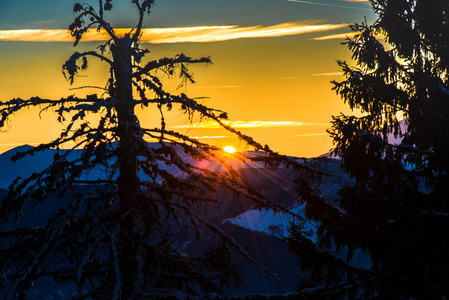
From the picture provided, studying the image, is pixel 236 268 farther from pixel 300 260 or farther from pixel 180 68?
pixel 180 68

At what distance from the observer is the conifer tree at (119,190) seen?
6.54 metres

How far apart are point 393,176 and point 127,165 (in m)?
4.95

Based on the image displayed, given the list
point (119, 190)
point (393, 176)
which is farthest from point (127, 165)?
point (393, 176)

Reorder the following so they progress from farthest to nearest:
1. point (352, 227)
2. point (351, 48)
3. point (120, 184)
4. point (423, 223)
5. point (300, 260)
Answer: point (351, 48) < point (300, 260) < point (352, 227) < point (423, 223) < point (120, 184)

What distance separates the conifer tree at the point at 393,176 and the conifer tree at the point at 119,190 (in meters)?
2.20

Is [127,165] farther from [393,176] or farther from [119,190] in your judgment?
[393,176]

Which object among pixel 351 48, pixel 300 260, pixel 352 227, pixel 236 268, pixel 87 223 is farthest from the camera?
pixel 351 48

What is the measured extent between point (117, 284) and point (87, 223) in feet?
5.05

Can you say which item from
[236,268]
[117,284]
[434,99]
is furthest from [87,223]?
[434,99]

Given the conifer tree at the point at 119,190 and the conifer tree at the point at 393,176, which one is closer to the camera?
the conifer tree at the point at 119,190

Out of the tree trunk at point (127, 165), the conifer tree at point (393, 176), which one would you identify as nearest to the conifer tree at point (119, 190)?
the tree trunk at point (127, 165)

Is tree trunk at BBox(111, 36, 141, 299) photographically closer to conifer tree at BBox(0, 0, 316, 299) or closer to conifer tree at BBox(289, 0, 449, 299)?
conifer tree at BBox(0, 0, 316, 299)

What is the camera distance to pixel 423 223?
28.9 ft

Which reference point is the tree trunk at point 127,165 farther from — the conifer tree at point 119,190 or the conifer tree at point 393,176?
the conifer tree at point 393,176
